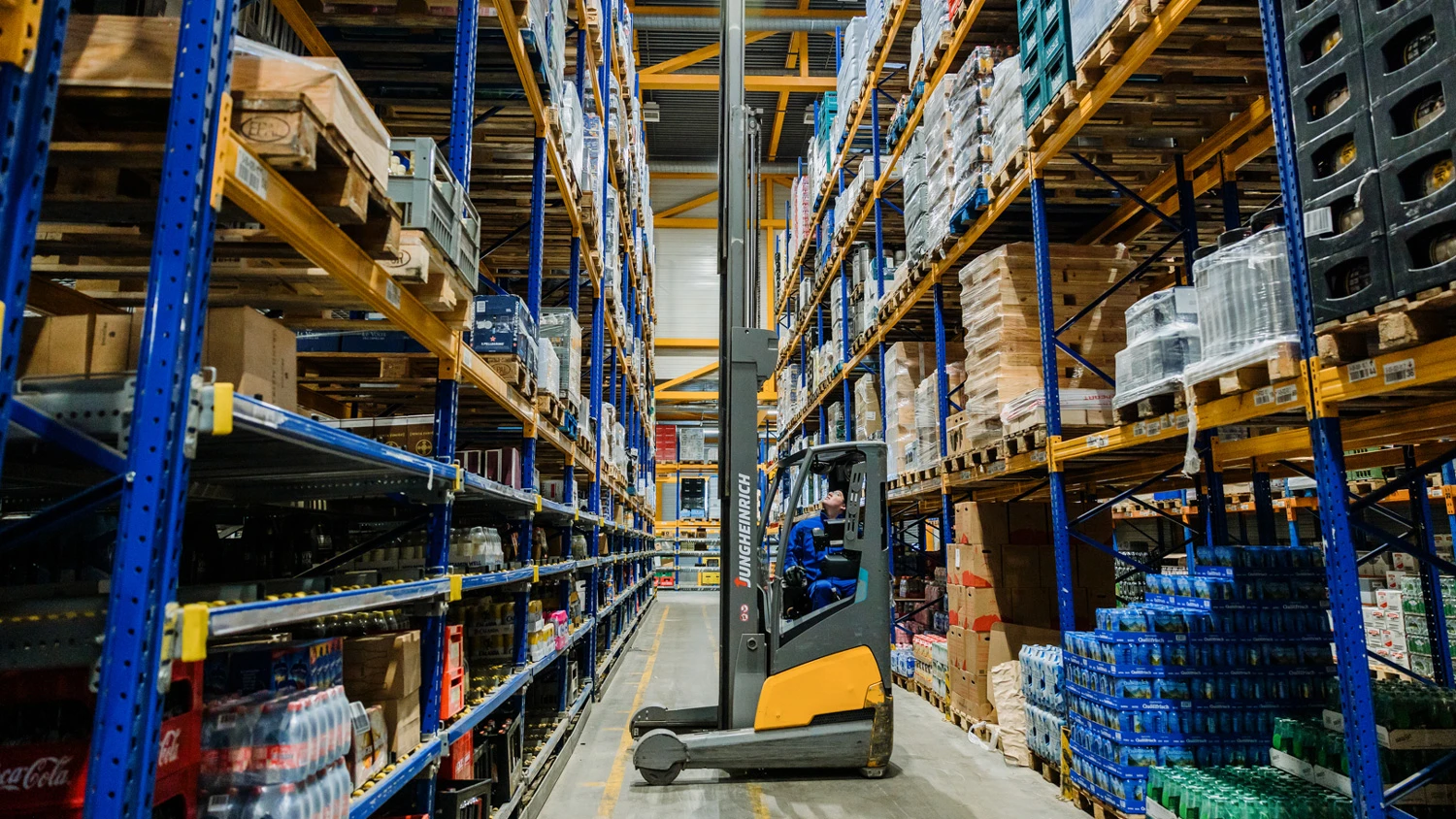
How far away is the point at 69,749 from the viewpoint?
1.79 m

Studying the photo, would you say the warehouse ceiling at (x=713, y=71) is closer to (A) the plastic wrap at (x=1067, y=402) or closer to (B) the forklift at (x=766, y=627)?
(B) the forklift at (x=766, y=627)

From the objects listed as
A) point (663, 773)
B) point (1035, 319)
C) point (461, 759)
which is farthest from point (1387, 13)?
point (663, 773)

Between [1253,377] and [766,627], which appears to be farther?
[766,627]

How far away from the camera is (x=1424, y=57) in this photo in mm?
2725

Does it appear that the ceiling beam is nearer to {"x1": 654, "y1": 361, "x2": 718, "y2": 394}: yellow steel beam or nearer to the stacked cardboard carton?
{"x1": 654, "y1": 361, "x2": 718, "y2": 394}: yellow steel beam

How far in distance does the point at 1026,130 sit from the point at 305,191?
5.02 metres

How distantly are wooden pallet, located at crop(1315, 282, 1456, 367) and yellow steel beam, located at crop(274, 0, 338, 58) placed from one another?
468 centimetres

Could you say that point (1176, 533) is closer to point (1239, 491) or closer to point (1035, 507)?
point (1239, 491)

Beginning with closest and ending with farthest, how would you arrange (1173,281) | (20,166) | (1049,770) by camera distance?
(20,166) → (1049,770) → (1173,281)

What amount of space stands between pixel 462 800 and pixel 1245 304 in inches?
160

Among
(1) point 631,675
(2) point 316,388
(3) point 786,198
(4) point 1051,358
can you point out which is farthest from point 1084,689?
(3) point 786,198

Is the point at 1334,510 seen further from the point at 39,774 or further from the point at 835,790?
the point at 39,774

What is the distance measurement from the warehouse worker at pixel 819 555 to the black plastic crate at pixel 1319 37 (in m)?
4.18

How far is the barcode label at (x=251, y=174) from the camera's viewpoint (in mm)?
1912
